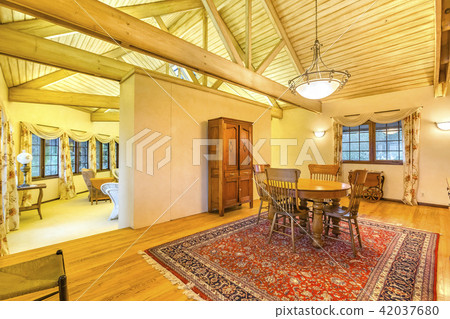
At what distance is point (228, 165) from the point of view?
153 inches

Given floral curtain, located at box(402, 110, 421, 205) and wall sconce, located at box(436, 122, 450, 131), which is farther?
floral curtain, located at box(402, 110, 421, 205)

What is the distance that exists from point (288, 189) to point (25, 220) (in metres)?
5.30

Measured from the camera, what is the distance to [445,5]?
2.55 metres

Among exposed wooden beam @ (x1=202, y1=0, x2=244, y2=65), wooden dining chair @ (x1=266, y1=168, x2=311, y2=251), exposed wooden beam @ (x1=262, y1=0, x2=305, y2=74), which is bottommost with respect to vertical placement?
wooden dining chair @ (x1=266, y1=168, x2=311, y2=251)

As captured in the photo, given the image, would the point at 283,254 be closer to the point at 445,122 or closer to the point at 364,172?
the point at 364,172

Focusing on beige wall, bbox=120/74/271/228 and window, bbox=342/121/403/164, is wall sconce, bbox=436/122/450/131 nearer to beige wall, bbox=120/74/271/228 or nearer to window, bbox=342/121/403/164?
window, bbox=342/121/403/164

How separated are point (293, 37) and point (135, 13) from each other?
3368mm

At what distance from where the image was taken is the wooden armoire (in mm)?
3790

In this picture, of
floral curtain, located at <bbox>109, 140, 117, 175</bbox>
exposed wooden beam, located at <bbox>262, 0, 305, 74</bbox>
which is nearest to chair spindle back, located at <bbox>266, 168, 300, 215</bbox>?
exposed wooden beam, located at <bbox>262, 0, 305, 74</bbox>

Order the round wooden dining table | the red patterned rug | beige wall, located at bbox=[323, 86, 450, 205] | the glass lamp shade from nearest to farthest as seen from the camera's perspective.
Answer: the red patterned rug, the round wooden dining table, the glass lamp shade, beige wall, located at bbox=[323, 86, 450, 205]

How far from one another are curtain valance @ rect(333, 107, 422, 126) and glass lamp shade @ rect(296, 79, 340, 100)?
3268 millimetres

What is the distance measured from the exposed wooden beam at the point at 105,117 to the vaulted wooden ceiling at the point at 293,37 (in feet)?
5.30

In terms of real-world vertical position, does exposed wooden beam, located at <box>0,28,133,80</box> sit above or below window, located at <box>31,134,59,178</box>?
above

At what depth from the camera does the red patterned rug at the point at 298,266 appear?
1.64 metres
